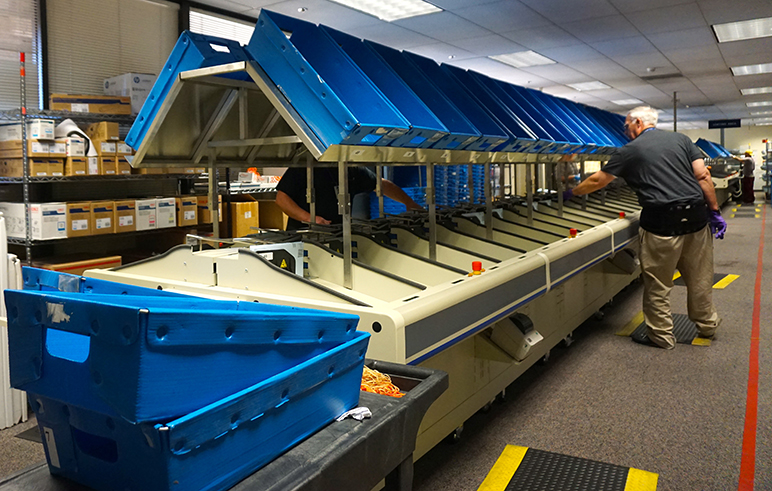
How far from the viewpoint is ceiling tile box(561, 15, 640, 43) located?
317 inches

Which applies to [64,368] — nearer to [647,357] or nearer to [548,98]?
[647,357]

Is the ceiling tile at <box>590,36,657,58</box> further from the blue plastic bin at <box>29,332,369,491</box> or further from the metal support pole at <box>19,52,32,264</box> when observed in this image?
the blue plastic bin at <box>29,332,369,491</box>

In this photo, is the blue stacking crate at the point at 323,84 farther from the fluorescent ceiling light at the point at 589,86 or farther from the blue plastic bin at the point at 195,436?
the fluorescent ceiling light at the point at 589,86

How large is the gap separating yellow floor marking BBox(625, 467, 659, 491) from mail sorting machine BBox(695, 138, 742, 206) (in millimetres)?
9575

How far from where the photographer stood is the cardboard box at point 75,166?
4.95 m

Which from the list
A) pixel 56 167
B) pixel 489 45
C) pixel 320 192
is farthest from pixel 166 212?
pixel 489 45

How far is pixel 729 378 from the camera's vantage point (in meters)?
3.89

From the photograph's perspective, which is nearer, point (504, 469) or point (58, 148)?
point (504, 469)

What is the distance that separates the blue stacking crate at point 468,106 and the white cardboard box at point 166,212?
10.8ft

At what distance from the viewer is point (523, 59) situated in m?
10.6

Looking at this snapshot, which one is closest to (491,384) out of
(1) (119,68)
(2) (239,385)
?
(2) (239,385)

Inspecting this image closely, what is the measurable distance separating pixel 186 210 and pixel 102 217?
89 centimetres

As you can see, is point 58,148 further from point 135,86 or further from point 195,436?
point 195,436

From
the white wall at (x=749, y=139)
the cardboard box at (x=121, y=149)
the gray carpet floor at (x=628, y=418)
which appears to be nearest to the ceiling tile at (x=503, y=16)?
the cardboard box at (x=121, y=149)
